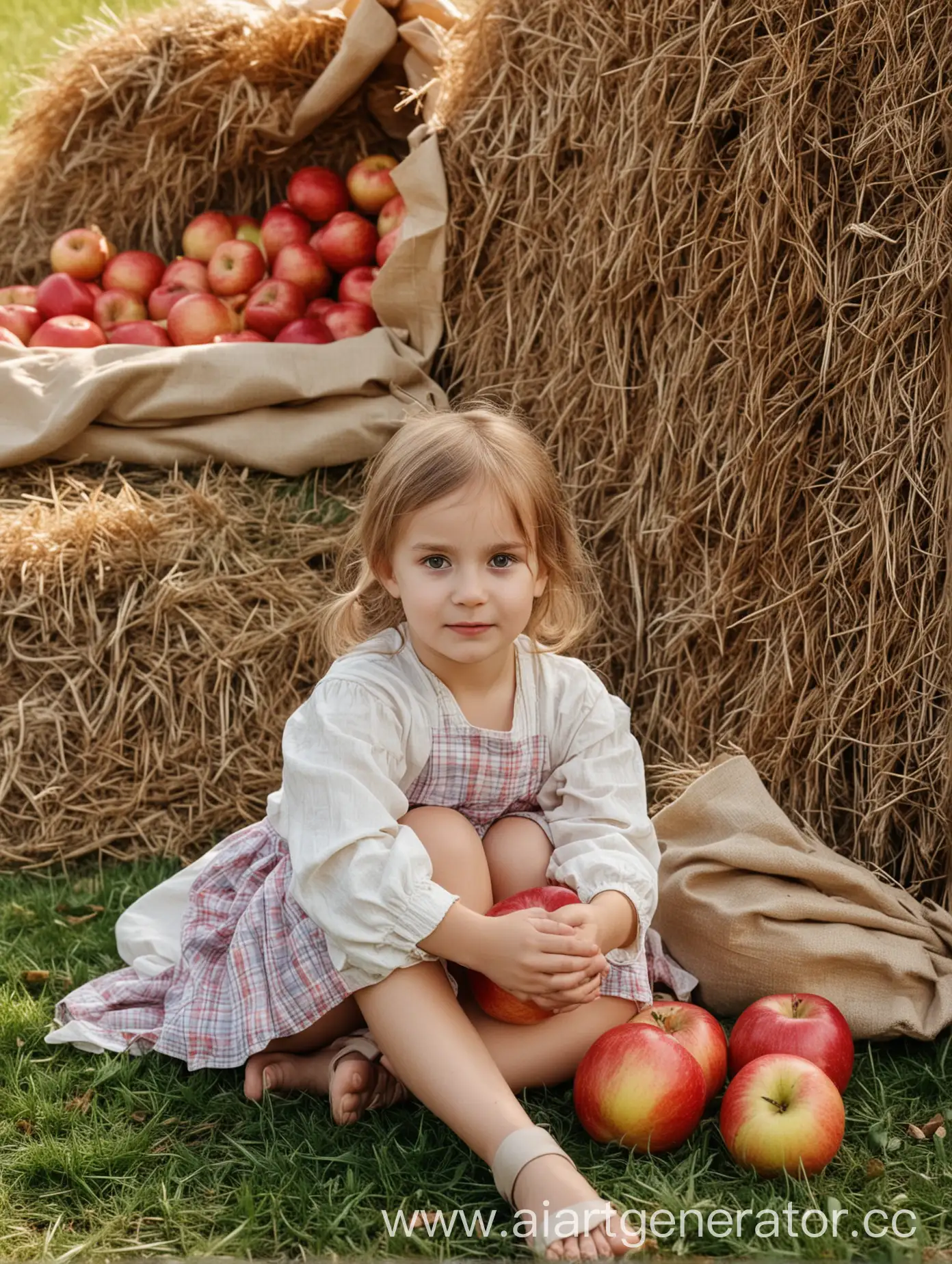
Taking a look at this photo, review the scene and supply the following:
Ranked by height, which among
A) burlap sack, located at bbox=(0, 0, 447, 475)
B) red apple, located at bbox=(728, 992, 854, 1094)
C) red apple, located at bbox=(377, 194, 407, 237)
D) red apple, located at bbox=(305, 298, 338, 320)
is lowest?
red apple, located at bbox=(728, 992, 854, 1094)

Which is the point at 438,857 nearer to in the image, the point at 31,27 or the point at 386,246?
the point at 386,246

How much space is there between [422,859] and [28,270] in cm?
290

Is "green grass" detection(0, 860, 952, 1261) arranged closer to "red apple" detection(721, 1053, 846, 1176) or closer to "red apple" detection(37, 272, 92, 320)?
"red apple" detection(721, 1053, 846, 1176)

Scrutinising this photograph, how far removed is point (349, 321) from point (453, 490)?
64.6 inches

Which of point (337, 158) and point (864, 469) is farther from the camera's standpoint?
point (337, 158)

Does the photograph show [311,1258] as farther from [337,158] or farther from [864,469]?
[337,158]

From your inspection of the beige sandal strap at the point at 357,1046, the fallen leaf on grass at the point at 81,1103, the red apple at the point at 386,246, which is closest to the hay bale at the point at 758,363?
the red apple at the point at 386,246

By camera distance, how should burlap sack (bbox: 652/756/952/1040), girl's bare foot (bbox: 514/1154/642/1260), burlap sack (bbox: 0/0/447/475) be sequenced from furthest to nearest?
burlap sack (bbox: 0/0/447/475)
burlap sack (bbox: 652/756/952/1040)
girl's bare foot (bbox: 514/1154/642/1260)

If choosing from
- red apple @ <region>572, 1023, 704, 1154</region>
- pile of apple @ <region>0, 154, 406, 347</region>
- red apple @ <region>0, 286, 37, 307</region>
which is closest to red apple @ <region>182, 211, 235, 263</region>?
pile of apple @ <region>0, 154, 406, 347</region>

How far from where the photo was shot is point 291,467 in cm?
306

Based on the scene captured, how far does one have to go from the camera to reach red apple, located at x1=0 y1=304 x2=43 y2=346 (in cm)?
342

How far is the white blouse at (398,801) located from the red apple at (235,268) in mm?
1904

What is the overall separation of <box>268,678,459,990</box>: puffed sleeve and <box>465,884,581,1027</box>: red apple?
96 millimetres

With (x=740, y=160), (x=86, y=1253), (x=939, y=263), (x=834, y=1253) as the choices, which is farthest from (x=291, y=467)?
(x=834, y=1253)
